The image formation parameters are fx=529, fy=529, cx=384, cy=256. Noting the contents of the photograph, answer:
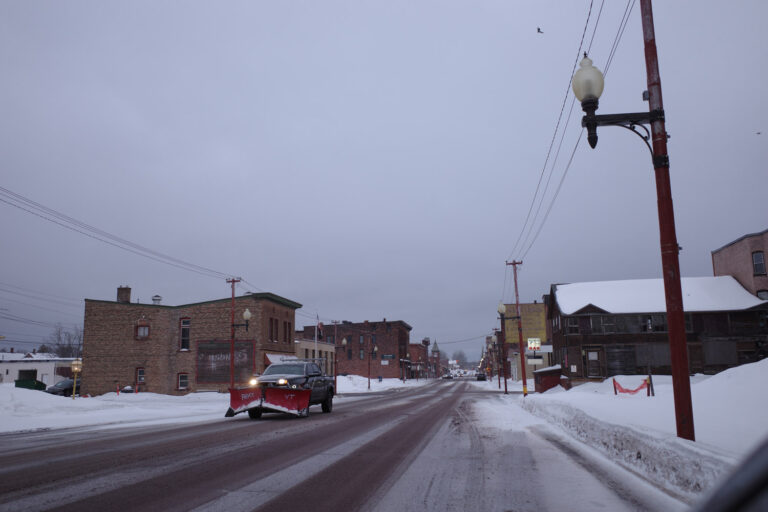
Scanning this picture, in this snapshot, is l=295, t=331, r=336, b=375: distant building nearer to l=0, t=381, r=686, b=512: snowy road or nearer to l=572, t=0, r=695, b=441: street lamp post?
l=0, t=381, r=686, b=512: snowy road

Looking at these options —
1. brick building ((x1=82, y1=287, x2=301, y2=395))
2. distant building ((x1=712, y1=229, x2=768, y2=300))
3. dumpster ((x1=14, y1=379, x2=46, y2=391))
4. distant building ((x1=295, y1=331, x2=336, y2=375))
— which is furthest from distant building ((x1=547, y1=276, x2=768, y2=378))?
dumpster ((x1=14, y1=379, x2=46, y2=391))

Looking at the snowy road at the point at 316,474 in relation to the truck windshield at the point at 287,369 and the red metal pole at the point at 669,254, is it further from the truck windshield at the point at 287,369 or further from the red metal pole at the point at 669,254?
the truck windshield at the point at 287,369

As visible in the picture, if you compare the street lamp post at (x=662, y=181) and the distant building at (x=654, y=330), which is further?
the distant building at (x=654, y=330)

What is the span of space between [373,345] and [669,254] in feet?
310

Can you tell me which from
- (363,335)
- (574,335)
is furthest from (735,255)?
(363,335)

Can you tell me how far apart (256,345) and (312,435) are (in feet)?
105

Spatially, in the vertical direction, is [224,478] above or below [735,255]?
below

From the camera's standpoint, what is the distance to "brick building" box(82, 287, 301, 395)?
43.9 m

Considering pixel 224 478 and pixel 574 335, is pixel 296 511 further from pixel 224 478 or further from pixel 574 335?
pixel 574 335

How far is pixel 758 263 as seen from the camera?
46.2 meters

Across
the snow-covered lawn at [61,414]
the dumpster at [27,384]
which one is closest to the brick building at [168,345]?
the dumpster at [27,384]

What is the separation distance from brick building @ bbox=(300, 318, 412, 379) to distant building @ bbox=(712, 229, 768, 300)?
62.3m

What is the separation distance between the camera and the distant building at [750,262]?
45.7 m

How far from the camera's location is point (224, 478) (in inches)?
298
